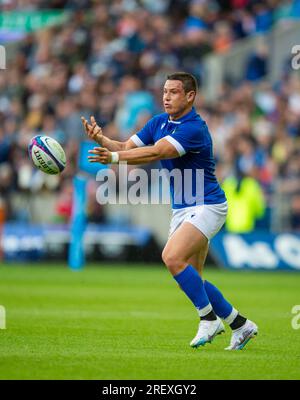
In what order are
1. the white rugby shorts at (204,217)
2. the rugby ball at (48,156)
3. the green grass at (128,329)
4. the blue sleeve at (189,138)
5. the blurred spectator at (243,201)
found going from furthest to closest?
1. the blurred spectator at (243,201)
2. the rugby ball at (48,156)
3. the white rugby shorts at (204,217)
4. the blue sleeve at (189,138)
5. the green grass at (128,329)

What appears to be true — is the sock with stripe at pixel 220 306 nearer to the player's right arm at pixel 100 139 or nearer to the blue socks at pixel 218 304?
the blue socks at pixel 218 304

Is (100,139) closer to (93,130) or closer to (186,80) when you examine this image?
(93,130)

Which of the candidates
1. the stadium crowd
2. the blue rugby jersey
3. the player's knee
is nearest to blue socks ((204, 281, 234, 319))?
the player's knee

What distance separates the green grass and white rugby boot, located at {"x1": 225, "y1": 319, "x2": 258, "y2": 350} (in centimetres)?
10

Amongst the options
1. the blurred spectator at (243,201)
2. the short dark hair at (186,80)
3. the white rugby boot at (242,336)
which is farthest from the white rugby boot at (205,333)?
the blurred spectator at (243,201)

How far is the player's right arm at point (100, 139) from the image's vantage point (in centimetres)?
1007

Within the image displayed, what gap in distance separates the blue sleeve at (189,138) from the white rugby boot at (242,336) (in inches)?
70.3

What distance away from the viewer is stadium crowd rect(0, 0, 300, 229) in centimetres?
2312

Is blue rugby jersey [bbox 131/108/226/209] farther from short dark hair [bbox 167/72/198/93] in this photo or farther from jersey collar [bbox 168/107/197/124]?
short dark hair [bbox 167/72/198/93]

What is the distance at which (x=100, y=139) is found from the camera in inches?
408

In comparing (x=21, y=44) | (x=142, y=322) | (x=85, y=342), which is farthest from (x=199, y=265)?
(x=21, y=44)

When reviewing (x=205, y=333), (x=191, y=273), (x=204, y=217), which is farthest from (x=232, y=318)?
(x=204, y=217)

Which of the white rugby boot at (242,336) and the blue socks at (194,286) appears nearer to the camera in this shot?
the blue socks at (194,286)
